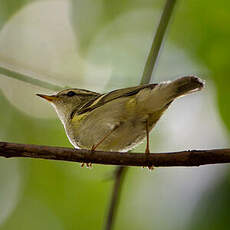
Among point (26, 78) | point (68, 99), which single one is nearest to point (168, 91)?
point (26, 78)

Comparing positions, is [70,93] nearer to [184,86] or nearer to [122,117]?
[122,117]

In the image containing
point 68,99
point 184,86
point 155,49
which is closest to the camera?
point 184,86

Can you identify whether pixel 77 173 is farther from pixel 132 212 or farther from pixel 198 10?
pixel 198 10

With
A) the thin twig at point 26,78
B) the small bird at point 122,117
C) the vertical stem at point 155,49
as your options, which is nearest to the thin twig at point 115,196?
the vertical stem at point 155,49

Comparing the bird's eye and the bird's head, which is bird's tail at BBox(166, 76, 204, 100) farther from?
the bird's eye

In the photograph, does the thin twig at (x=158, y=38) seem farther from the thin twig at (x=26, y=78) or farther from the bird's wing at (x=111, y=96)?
the thin twig at (x=26, y=78)

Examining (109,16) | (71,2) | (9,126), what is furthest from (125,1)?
(9,126)
